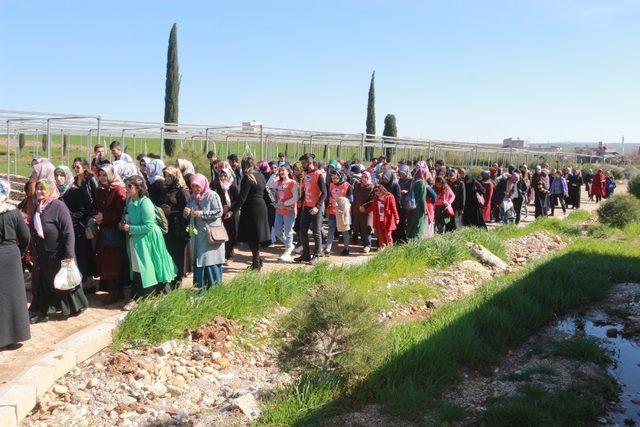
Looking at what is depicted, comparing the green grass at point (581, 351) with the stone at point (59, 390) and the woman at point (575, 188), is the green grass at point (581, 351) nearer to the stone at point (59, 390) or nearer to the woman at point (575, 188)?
the stone at point (59, 390)

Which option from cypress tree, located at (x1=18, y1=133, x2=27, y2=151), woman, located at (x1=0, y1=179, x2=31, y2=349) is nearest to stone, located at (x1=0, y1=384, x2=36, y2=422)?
woman, located at (x1=0, y1=179, x2=31, y2=349)

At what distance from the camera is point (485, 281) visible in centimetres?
1010

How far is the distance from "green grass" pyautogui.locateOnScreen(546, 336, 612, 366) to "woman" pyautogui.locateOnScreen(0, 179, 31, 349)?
18.6 feet

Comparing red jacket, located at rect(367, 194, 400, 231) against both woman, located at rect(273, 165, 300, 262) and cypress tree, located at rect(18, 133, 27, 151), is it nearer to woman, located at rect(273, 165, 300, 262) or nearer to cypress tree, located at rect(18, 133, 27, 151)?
woman, located at rect(273, 165, 300, 262)

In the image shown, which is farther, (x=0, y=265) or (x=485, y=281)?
(x=485, y=281)

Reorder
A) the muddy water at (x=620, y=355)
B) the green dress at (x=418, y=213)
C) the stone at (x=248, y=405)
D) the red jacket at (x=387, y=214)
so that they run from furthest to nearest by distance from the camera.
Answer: the green dress at (x=418, y=213) < the red jacket at (x=387, y=214) < the muddy water at (x=620, y=355) < the stone at (x=248, y=405)

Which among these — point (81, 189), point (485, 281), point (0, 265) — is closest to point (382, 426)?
point (0, 265)

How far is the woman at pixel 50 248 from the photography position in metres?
5.91

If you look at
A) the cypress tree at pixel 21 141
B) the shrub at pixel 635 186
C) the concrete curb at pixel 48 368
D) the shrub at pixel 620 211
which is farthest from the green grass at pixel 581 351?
the shrub at pixel 635 186

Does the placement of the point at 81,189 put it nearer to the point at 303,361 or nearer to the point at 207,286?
the point at 207,286

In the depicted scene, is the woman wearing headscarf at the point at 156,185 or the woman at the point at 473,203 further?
the woman at the point at 473,203

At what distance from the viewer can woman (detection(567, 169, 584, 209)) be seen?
2180 centimetres

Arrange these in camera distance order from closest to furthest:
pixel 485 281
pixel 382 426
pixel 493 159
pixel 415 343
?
pixel 382 426 < pixel 415 343 < pixel 485 281 < pixel 493 159

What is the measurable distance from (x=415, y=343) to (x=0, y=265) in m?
4.09
